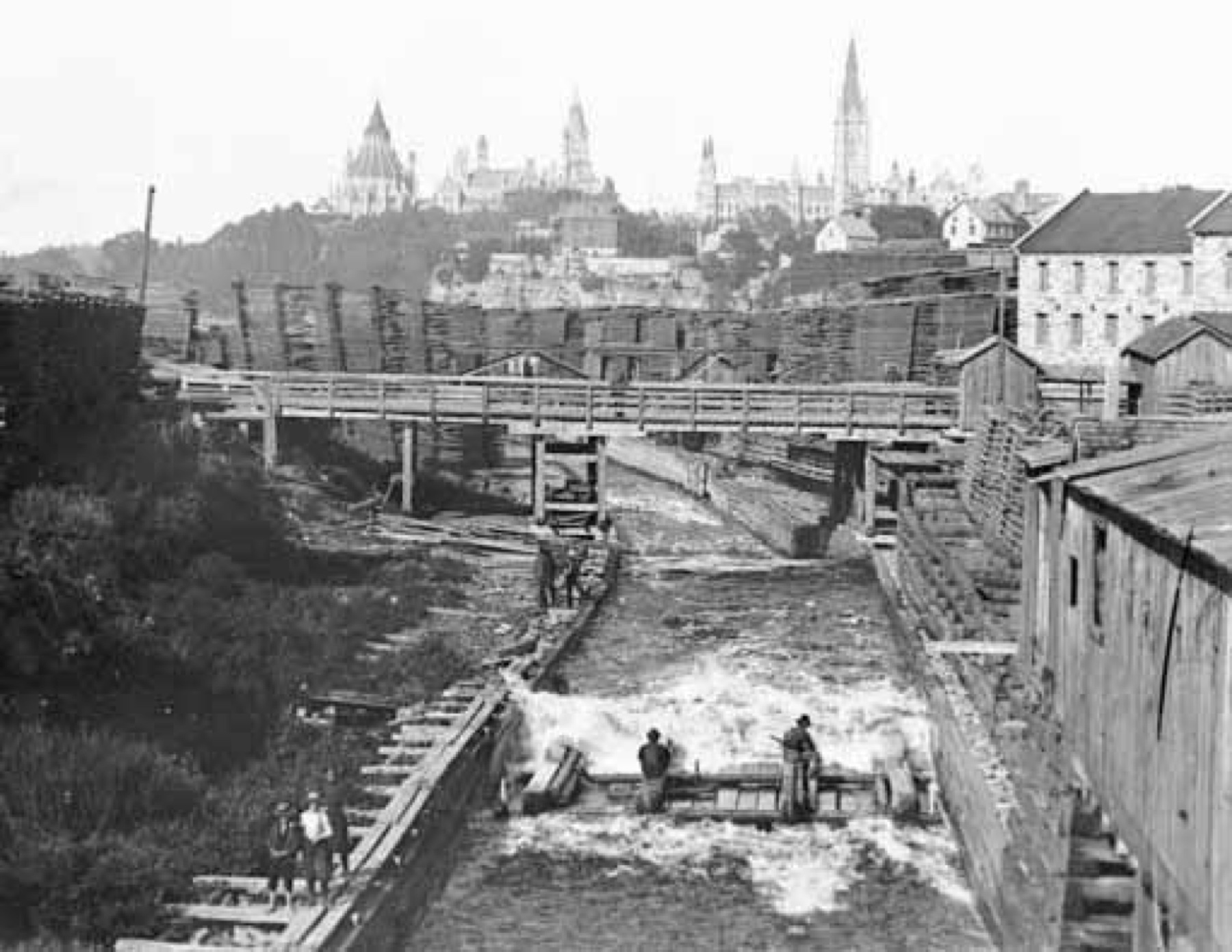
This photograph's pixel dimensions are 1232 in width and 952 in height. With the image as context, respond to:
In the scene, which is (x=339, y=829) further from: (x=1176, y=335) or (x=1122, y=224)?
(x=1122, y=224)

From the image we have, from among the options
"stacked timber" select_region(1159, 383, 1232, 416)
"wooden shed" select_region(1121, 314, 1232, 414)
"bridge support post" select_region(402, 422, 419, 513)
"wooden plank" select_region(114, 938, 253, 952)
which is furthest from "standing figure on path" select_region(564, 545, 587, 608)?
"wooden plank" select_region(114, 938, 253, 952)

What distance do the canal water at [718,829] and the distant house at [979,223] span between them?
3821 inches

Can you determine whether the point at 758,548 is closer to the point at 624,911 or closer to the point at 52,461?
the point at 52,461

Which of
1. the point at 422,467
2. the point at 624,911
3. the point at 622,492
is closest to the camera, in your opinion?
the point at 624,911

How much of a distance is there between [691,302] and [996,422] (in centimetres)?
13363

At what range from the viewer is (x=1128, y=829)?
1389 centimetres

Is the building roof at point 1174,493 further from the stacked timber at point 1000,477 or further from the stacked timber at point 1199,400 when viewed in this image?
the stacked timber at point 1199,400

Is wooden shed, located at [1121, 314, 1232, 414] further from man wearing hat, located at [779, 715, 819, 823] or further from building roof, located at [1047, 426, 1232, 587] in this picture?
building roof, located at [1047, 426, 1232, 587]

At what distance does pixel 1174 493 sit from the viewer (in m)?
14.1

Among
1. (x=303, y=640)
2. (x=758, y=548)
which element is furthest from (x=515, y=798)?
(x=758, y=548)

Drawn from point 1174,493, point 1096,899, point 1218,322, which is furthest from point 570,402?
point 1096,899

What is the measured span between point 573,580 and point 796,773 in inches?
463

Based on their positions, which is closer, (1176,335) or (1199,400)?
(1199,400)

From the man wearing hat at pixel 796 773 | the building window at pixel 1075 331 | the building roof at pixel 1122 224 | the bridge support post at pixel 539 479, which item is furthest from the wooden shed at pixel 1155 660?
the building window at pixel 1075 331
